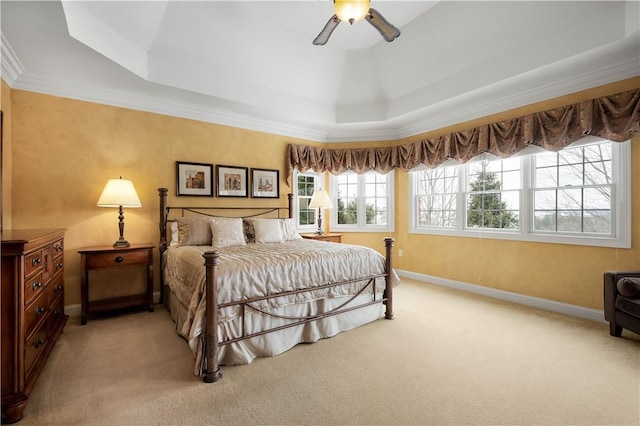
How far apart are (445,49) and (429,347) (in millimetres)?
3601

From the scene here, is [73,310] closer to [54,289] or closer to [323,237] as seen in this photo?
[54,289]

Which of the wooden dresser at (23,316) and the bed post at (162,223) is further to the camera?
the bed post at (162,223)

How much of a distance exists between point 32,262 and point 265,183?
131 inches

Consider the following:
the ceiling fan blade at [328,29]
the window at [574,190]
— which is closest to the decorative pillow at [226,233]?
the ceiling fan blade at [328,29]

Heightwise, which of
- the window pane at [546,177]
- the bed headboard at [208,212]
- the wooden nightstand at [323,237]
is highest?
the window pane at [546,177]

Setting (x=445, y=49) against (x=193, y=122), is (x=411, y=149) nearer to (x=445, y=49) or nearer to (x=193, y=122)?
(x=445, y=49)

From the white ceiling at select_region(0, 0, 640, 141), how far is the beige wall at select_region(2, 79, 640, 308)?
0.72 feet

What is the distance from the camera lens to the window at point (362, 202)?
571cm

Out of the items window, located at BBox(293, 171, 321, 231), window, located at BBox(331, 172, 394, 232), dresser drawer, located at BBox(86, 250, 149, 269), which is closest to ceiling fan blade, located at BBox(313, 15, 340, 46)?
window, located at BBox(293, 171, 321, 231)

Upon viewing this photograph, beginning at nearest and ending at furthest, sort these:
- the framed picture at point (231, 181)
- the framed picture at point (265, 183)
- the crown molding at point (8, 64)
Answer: the crown molding at point (8, 64) < the framed picture at point (231, 181) < the framed picture at point (265, 183)

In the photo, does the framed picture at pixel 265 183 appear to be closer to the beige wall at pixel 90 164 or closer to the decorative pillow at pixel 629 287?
the beige wall at pixel 90 164

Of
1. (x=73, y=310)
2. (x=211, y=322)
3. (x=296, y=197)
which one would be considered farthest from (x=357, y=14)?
(x=73, y=310)

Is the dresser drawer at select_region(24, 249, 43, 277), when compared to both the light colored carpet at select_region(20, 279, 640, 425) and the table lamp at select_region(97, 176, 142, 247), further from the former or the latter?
the table lamp at select_region(97, 176, 142, 247)

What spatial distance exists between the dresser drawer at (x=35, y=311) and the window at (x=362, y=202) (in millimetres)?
4336
